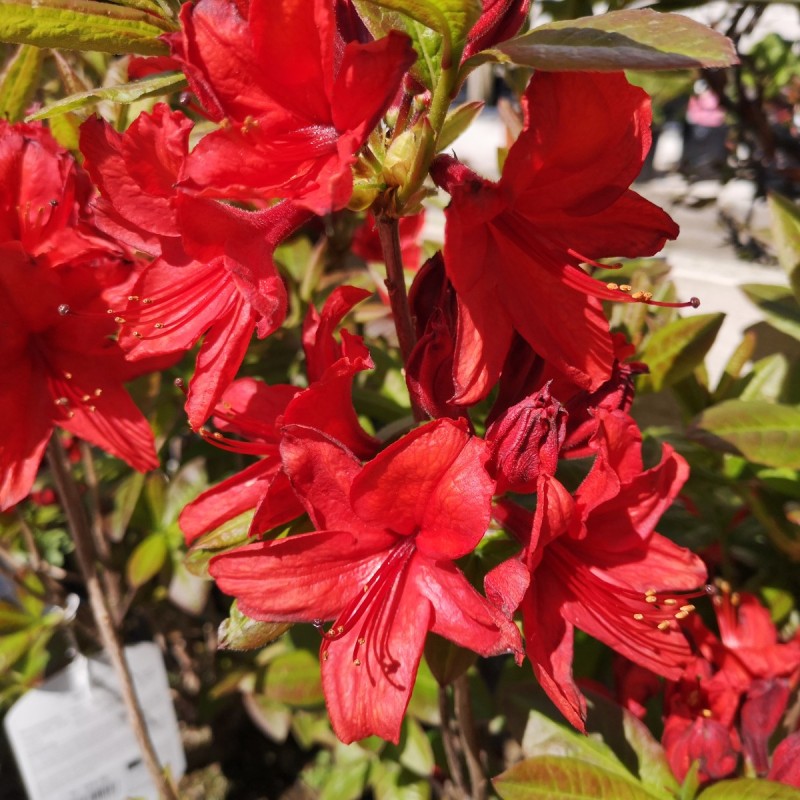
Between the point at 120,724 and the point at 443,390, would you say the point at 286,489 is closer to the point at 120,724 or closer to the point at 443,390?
the point at 443,390

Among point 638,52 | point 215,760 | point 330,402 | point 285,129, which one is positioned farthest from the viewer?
point 215,760

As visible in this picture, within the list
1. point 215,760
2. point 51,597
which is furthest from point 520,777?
point 215,760

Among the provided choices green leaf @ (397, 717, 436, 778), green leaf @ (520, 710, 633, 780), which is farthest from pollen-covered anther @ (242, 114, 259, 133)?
green leaf @ (397, 717, 436, 778)

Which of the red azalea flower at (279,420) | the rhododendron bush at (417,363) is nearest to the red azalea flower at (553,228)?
the rhododendron bush at (417,363)

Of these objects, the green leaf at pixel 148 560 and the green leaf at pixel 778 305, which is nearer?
the green leaf at pixel 778 305

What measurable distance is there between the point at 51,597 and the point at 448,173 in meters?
1.02

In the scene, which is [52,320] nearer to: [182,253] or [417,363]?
[182,253]

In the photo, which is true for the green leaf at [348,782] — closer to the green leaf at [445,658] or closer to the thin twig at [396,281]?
the green leaf at [445,658]

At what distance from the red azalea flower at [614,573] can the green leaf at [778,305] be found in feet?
1.58

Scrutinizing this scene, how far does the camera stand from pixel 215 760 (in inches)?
67.9

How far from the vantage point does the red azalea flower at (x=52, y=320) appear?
73cm

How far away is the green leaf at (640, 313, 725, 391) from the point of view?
869mm

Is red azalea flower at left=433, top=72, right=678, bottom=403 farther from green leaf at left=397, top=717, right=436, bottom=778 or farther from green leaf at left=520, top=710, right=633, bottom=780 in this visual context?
green leaf at left=397, top=717, right=436, bottom=778

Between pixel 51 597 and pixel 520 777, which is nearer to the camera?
pixel 520 777
